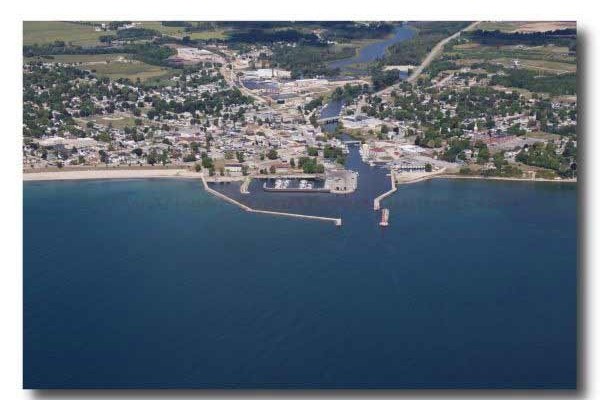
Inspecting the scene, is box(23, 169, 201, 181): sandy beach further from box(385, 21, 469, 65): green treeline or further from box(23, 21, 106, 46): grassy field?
box(385, 21, 469, 65): green treeline

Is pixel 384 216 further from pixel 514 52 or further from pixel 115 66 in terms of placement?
pixel 514 52

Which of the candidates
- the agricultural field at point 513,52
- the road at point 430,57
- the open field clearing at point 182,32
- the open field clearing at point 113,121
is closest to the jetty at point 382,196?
the open field clearing at point 113,121

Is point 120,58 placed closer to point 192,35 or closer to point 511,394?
point 192,35

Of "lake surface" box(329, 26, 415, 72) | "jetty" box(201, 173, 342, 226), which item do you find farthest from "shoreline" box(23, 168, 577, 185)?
"lake surface" box(329, 26, 415, 72)

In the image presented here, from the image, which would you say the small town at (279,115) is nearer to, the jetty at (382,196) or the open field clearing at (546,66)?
the open field clearing at (546,66)

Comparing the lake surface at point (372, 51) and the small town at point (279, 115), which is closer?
the small town at point (279, 115)

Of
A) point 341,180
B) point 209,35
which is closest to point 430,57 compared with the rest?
point 209,35
